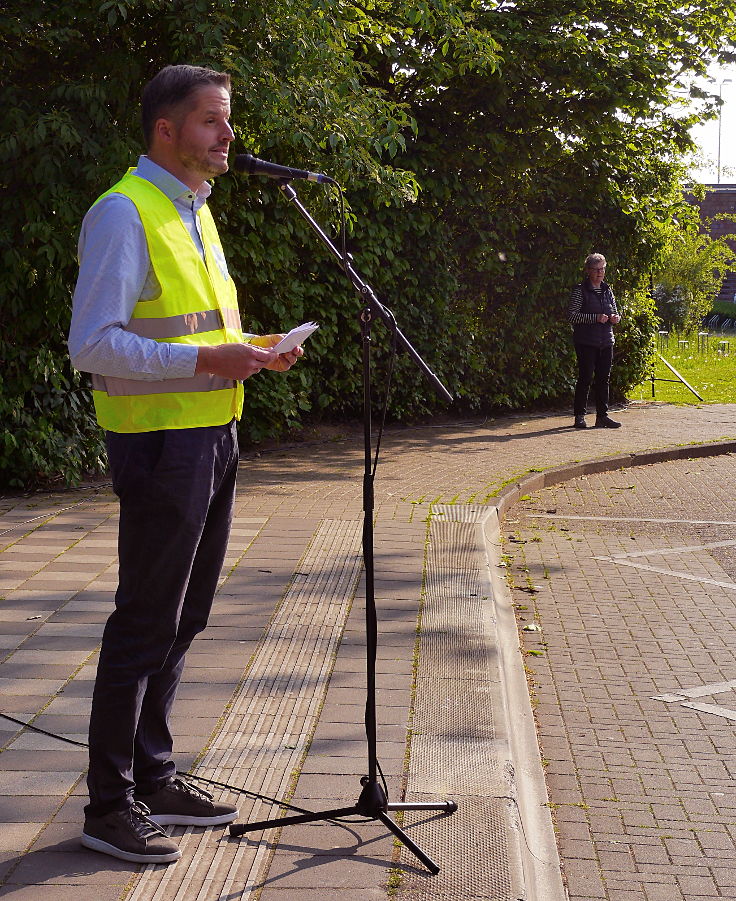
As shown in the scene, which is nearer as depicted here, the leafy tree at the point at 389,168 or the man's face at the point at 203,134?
the man's face at the point at 203,134

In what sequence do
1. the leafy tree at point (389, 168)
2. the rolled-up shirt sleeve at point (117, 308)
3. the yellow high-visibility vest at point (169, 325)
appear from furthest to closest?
the leafy tree at point (389, 168), the yellow high-visibility vest at point (169, 325), the rolled-up shirt sleeve at point (117, 308)

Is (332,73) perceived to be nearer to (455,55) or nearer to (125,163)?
(125,163)

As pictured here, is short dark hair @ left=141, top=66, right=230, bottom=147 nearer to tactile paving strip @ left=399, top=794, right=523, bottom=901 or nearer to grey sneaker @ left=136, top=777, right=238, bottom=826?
grey sneaker @ left=136, top=777, right=238, bottom=826

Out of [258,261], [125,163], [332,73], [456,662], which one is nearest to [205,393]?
[456,662]

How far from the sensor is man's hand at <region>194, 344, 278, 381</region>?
302 cm

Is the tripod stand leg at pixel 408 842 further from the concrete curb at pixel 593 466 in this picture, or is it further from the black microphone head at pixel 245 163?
the concrete curb at pixel 593 466

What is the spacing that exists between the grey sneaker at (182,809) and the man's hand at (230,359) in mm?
1291

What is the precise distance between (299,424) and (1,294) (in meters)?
4.12

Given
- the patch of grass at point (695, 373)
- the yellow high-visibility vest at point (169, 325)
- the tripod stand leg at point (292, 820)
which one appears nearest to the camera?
the yellow high-visibility vest at point (169, 325)

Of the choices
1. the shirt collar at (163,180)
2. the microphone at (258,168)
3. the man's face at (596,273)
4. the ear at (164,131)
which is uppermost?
the ear at (164,131)

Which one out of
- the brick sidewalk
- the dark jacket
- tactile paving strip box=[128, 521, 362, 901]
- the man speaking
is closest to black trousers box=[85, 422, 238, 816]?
the man speaking

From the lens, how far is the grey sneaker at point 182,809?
3449 millimetres

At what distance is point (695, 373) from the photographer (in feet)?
78.2

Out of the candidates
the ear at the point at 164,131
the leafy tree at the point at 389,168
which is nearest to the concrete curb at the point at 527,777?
the ear at the point at 164,131
